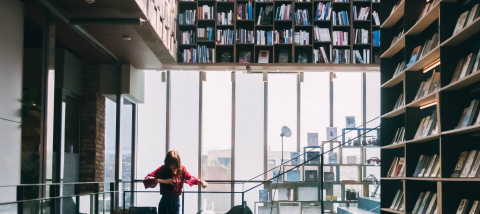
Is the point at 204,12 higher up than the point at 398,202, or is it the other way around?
the point at 204,12

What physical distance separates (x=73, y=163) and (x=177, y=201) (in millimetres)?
1688

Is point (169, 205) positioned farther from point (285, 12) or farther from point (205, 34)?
point (285, 12)

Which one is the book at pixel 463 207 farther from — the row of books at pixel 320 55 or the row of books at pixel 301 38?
the row of books at pixel 301 38

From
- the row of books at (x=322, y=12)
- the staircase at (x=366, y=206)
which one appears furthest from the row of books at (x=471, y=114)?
the row of books at (x=322, y=12)

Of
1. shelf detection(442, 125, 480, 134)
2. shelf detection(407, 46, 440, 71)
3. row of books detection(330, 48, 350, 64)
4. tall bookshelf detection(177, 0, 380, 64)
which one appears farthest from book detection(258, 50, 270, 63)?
shelf detection(442, 125, 480, 134)

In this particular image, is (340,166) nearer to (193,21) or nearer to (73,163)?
(193,21)

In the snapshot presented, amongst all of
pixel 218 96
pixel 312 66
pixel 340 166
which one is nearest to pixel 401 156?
pixel 312 66

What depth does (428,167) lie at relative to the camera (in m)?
3.73

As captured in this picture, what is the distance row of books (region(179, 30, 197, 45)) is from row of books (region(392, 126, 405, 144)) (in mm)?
4203

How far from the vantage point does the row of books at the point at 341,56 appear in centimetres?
786

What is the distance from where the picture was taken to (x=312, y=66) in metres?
7.91

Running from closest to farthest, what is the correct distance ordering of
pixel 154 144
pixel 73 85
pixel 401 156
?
pixel 401 156 < pixel 73 85 < pixel 154 144

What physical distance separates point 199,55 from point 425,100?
4680 mm

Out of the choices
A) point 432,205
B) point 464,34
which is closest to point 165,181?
point 432,205
